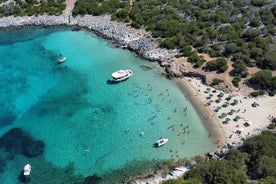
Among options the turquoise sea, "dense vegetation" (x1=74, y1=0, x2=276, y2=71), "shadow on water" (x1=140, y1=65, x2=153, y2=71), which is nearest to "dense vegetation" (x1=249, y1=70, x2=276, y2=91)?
"dense vegetation" (x1=74, y1=0, x2=276, y2=71)

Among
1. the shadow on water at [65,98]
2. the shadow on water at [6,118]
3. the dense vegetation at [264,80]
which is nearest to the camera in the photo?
the dense vegetation at [264,80]

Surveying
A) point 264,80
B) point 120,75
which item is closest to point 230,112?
point 264,80

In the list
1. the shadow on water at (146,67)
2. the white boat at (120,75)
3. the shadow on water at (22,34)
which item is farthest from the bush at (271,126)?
the shadow on water at (22,34)

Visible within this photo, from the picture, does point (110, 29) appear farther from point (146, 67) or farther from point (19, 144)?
point (19, 144)

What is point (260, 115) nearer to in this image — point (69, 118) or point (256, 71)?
point (256, 71)

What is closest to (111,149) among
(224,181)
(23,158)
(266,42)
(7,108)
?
(23,158)

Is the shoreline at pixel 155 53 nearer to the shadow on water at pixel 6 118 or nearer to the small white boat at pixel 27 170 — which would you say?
the shadow on water at pixel 6 118
